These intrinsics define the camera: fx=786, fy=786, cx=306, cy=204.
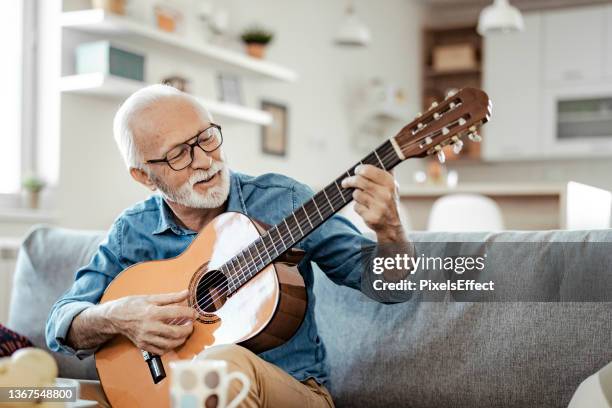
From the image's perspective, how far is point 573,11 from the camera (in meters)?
6.38

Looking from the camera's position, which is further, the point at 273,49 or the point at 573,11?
the point at 573,11

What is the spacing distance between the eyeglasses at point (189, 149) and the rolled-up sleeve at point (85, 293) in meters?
0.23

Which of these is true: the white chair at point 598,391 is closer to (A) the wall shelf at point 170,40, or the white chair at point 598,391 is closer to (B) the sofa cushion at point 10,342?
(B) the sofa cushion at point 10,342

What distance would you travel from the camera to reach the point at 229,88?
4.86 m

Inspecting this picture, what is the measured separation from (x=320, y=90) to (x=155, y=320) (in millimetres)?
4592

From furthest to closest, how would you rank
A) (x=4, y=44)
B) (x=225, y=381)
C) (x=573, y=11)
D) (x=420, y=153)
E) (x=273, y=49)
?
(x=573, y=11), (x=273, y=49), (x=4, y=44), (x=420, y=153), (x=225, y=381)

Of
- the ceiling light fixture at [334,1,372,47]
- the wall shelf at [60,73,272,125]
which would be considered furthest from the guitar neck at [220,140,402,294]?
the ceiling light fixture at [334,1,372,47]

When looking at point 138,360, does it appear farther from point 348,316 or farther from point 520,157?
point 520,157

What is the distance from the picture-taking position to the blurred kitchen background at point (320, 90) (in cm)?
390

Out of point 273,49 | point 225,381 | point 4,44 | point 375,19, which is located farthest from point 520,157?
point 225,381

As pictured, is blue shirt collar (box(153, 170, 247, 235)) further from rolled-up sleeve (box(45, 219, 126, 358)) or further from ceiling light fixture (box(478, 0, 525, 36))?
ceiling light fixture (box(478, 0, 525, 36))

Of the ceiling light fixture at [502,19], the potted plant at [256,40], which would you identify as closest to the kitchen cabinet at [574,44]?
the ceiling light fixture at [502,19]

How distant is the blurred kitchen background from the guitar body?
41.4 inches

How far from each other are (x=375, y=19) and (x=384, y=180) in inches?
216
